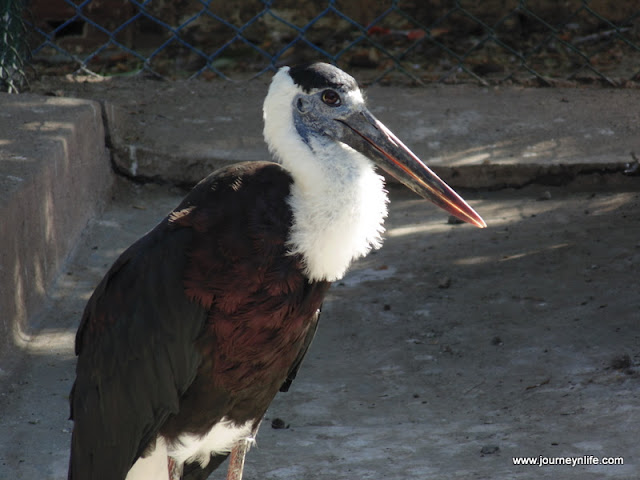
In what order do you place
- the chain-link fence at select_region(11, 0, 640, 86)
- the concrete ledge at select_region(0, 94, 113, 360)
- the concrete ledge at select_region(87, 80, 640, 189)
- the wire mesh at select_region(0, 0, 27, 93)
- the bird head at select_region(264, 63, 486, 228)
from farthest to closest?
the chain-link fence at select_region(11, 0, 640, 86), the wire mesh at select_region(0, 0, 27, 93), the concrete ledge at select_region(87, 80, 640, 189), the concrete ledge at select_region(0, 94, 113, 360), the bird head at select_region(264, 63, 486, 228)

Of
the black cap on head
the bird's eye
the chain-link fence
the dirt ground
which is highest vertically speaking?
the black cap on head

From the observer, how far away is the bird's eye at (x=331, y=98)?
9.21 ft

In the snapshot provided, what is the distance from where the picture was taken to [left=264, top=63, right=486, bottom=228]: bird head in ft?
9.16

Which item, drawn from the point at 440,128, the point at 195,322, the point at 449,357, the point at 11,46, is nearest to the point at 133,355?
the point at 195,322

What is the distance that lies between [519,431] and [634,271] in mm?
1285

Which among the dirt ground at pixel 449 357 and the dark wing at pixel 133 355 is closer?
the dark wing at pixel 133 355

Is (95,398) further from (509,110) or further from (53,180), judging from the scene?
(509,110)

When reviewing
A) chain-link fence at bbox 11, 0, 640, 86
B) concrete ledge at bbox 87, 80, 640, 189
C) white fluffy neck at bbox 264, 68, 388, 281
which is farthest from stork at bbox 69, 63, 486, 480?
chain-link fence at bbox 11, 0, 640, 86

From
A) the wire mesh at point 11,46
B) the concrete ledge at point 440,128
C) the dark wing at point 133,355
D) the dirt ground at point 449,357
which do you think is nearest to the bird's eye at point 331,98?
the dark wing at point 133,355

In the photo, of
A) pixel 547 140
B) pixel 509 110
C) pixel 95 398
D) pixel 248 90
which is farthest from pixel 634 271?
pixel 248 90

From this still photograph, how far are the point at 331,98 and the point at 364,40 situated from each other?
14.9 feet

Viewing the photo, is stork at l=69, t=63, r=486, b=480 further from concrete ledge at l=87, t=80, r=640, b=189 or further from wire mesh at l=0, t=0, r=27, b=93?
wire mesh at l=0, t=0, r=27, b=93

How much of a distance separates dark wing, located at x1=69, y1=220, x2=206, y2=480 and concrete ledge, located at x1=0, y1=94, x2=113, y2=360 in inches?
39.5

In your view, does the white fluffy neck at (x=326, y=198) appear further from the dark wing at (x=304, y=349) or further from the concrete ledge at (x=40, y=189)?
the concrete ledge at (x=40, y=189)
